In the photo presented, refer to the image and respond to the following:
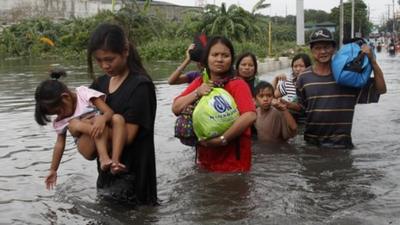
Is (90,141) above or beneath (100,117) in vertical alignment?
beneath

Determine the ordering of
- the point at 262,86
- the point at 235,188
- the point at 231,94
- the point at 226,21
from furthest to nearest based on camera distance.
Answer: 1. the point at 226,21
2. the point at 262,86
3. the point at 235,188
4. the point at 231,94

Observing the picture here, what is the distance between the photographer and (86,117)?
352 cm

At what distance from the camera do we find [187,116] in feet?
14.8

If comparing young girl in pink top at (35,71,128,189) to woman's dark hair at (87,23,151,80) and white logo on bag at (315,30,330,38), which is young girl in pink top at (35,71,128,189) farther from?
white logo on bag at (315,30,330,38)

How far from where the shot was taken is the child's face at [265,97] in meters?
6.32

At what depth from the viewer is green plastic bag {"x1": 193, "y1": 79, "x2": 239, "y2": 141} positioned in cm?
421

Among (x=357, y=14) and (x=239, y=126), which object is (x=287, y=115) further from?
(x=357, y=14)

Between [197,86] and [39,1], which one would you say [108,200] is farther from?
[39,1]

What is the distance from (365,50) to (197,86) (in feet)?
6.04

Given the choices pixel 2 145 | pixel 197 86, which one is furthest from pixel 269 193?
pixel 2 145

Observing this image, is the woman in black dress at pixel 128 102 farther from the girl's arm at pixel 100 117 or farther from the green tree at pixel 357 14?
the green tree at pixel 357 14

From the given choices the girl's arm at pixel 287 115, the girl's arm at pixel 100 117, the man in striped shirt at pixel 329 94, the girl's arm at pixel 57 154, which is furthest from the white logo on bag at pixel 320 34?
the girl's arm at pixel 57 154

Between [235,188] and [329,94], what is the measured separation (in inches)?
59.1

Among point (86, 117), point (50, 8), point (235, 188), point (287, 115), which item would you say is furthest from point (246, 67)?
point (50, 8)
